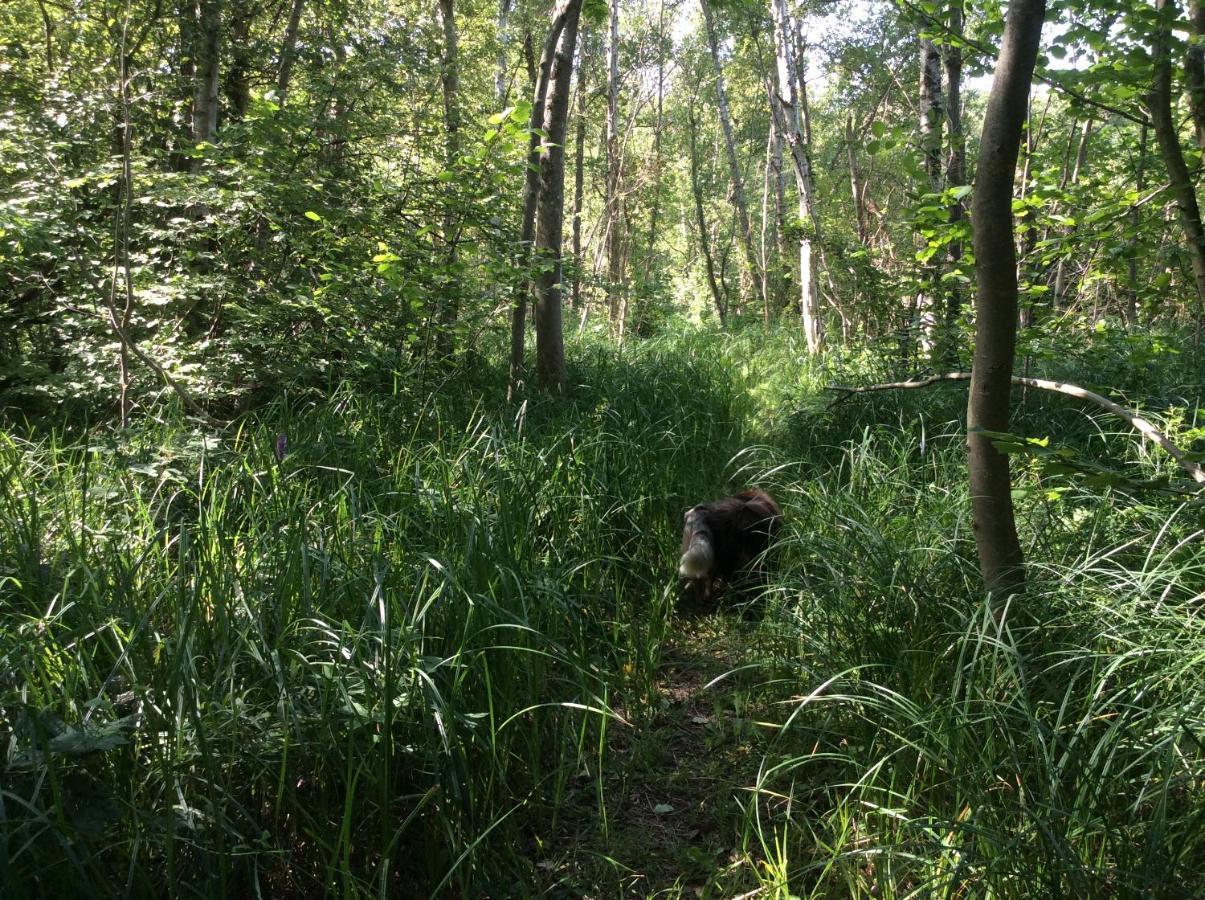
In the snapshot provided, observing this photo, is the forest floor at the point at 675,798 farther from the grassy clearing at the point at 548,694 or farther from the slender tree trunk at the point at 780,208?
the slender tree trunk at the point at 780,208

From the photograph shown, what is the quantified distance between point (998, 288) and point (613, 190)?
A: 10.1 metres

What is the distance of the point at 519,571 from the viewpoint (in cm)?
294

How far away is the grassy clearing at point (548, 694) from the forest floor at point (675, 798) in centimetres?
1

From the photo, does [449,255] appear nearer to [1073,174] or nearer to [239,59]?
[239,59]

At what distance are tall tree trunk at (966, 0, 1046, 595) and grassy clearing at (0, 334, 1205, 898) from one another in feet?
0.93

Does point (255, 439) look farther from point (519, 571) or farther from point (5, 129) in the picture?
point (5, 129)

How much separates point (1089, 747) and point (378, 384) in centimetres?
461

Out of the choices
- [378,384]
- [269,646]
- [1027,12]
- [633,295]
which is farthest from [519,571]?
[633,295]

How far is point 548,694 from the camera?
270 cm

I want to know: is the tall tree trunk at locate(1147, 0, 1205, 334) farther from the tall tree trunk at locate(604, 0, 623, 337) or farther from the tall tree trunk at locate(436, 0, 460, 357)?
the tall tree trunk at locate(604, 0, 623, 337)

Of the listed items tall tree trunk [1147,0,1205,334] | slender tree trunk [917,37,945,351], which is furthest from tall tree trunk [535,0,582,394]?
tall tree trunk [1147,0,1205,334]

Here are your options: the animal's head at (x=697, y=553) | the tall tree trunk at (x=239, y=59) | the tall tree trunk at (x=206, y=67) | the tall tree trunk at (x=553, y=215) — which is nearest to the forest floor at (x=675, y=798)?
the animal's head at (x=697, y=553)

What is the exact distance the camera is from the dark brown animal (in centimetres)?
363

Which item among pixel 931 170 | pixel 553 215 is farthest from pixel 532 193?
pixel 931 170
